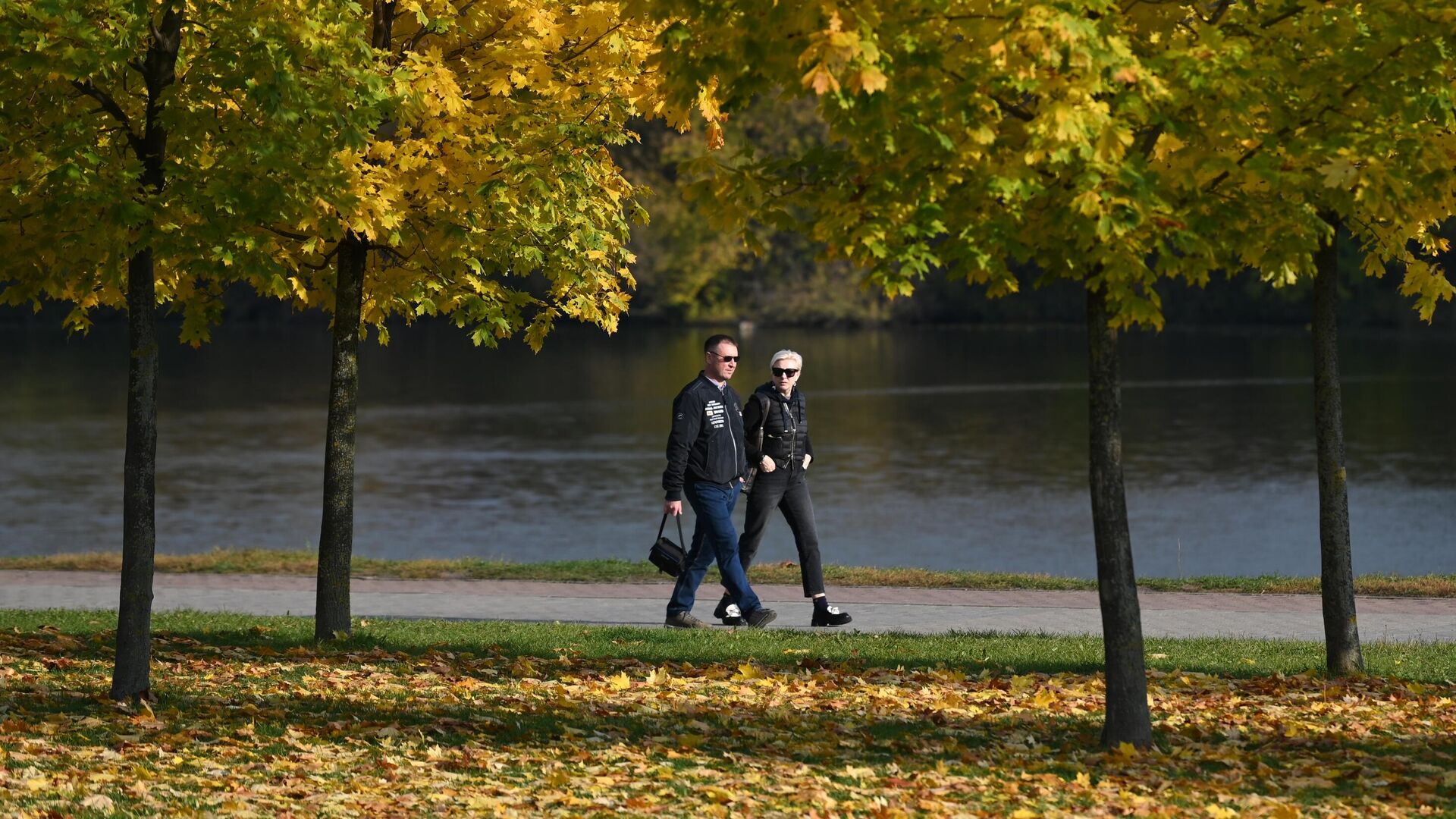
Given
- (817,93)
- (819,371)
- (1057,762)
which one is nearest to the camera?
(817,93)

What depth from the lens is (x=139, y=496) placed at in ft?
29.1

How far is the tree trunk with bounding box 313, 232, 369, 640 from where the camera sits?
36.3ft

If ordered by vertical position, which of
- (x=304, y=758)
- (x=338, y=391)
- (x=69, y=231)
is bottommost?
(x=304, y=758)

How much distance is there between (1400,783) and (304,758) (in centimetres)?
465

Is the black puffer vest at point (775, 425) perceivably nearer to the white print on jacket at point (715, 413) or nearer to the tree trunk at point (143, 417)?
the white print on jacket at point (715, 413)

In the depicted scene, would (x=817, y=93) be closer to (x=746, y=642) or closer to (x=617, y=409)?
(x=746, y=642)

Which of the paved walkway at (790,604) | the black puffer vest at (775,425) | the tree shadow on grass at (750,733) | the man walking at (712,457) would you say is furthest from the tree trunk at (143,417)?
the black puffer vest at (775,425)

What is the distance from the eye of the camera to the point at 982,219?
737 cm

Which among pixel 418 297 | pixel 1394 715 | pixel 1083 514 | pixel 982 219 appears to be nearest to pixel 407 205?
pixel 418 297

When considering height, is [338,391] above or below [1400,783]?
above

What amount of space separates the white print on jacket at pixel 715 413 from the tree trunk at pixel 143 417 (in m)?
3.91

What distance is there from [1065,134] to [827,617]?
20.2 feet

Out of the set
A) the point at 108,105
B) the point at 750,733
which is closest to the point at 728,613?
the point at 750,733

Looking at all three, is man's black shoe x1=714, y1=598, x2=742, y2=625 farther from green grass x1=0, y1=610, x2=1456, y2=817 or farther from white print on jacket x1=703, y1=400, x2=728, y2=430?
white print on jacket x1=703, y1=400, x2=728, y2=430
